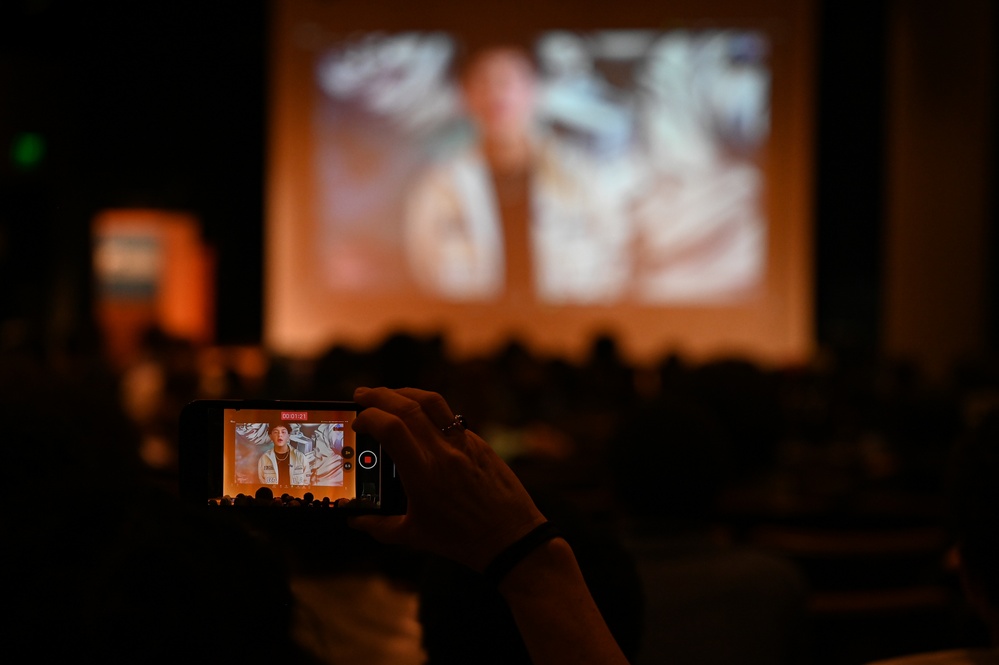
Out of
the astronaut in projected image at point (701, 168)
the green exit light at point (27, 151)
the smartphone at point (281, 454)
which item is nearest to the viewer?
the smartphone at point (281, 454)

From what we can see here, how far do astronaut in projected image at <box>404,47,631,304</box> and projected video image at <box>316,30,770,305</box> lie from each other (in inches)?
0.5

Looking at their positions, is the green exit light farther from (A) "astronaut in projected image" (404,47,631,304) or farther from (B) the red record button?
(B) the red record button

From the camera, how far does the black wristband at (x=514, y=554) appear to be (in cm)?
77

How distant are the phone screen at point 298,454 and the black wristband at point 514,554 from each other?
0.39 ft

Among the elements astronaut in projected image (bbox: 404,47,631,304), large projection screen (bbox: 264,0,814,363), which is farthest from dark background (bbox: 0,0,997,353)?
astronaut in projected image (bbox: 404,47,631,304)

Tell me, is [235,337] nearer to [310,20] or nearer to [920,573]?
[310,20]

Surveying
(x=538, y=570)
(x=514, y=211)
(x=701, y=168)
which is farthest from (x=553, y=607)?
(x=701, y=168)

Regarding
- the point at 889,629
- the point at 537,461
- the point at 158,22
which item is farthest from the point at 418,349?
the point at 158,22

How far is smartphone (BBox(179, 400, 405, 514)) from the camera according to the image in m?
0.83

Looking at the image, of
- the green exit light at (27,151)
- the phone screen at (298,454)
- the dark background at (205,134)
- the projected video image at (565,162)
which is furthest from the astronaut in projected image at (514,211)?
the phone screen at (298,454)

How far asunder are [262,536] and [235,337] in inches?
438

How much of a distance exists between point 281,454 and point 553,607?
246mm

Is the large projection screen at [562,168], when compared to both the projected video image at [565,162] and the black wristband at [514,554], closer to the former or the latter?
the projected video image at [565,162]

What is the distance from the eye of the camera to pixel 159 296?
35.2 feet
